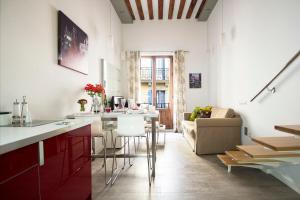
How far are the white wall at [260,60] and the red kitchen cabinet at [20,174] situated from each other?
257 cm

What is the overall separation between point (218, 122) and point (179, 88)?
291cm

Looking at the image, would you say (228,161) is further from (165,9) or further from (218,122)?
(165,9)

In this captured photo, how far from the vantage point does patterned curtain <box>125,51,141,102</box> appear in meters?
6.83

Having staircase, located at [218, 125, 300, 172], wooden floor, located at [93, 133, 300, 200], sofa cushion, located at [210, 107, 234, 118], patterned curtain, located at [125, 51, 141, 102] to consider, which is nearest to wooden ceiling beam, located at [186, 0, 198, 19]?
patterned curtain, located at [125, 51, 141, 102]

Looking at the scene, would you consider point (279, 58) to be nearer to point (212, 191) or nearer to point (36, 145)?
point (212, 191)

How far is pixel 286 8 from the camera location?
8.50 feet

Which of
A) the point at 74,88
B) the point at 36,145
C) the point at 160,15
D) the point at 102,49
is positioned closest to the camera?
the point at 36,145

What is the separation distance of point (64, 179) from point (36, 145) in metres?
0.48

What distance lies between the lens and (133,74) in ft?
22.4

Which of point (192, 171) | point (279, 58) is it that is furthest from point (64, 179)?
point (279, 58)

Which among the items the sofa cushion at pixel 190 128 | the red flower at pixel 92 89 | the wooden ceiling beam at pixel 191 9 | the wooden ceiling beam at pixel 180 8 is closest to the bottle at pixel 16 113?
the red flower at pixel 92 89

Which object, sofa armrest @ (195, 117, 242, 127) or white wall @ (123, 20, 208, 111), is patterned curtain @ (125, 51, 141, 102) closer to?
white wall @ (123, 20, 208, 111)

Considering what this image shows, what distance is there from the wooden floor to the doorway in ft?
12.4

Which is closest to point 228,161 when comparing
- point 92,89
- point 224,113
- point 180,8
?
point 224,113
